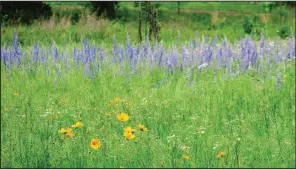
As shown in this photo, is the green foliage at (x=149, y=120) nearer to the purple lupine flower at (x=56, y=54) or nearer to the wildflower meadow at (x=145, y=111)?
the wildflower meadow at (x=145, y=111)

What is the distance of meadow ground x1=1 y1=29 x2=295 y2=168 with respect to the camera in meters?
3.33

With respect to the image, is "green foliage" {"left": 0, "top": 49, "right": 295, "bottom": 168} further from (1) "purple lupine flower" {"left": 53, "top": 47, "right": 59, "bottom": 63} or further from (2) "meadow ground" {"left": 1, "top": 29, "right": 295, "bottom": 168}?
(1) "purple lupine flower" {"left": 53, "top": 47, "right": 59, "bottom": 63}

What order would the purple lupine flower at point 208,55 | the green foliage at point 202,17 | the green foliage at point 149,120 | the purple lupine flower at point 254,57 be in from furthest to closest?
the green foliage at point 202,17
the purple lupine flower at point 254,57
the purple lupine flower at point 208,55
the green foliage at point 149,120

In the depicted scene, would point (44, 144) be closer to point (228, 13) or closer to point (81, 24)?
point (81, 24)

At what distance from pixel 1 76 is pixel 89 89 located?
4.45 ft

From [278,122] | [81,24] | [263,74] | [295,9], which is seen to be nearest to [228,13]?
[295,9]

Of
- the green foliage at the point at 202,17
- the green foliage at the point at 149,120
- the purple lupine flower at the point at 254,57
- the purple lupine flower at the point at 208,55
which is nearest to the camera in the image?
the green foliage at the point at 149,120

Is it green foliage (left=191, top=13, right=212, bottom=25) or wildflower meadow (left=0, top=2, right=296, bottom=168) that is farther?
green foliage (left=191, top=13, right=212, bottom=25)

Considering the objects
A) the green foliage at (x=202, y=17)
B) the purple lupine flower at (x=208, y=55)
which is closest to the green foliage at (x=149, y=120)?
the purple lupine flower at (x=208, y=55)

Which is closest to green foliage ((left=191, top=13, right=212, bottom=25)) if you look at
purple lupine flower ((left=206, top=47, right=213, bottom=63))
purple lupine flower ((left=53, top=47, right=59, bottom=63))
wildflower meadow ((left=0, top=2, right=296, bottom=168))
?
wildflower meadow ((left=0, top=2, right=296, bottom=168))

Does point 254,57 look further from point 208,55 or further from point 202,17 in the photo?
point 202,17

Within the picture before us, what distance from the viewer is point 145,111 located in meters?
4.52

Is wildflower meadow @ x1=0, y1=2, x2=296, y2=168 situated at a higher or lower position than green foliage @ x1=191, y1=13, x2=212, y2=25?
higher

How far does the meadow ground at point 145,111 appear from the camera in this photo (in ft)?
10.9
